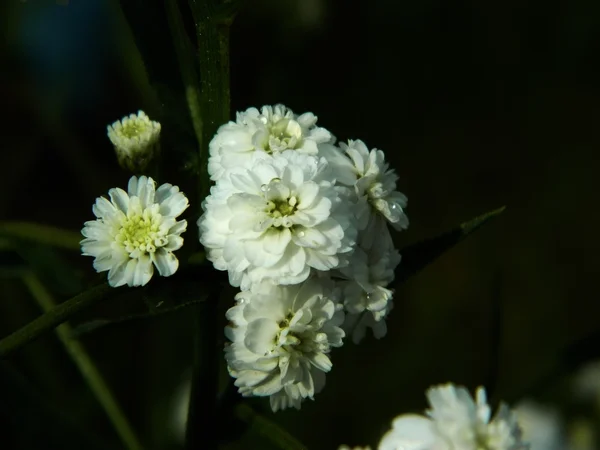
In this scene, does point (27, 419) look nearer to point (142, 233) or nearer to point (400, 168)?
point (142, 233)

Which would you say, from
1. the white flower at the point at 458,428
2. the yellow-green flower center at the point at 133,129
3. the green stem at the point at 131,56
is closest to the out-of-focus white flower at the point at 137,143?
the yellow-green flower center at the point at 133,129

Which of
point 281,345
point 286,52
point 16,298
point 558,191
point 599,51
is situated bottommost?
point 558,191

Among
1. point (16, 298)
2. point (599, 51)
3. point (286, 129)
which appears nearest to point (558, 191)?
point (599, 51)

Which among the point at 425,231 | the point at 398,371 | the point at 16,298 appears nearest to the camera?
the point at 16,298

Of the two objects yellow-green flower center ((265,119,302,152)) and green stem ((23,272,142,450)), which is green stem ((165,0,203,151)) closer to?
yellow-green flower center ((265,119,302,152))

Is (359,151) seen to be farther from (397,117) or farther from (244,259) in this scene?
(397,117)

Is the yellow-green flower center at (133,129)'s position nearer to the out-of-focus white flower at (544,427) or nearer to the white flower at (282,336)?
the white flower at (282,336)
